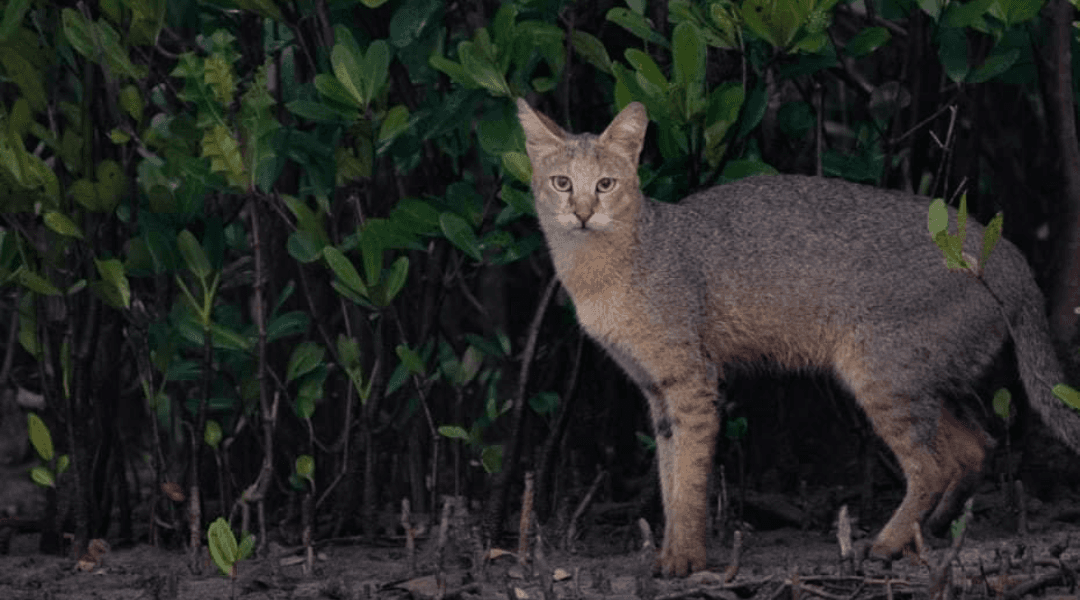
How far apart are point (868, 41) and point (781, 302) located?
946 mm

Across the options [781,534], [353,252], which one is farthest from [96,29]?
[781,534]

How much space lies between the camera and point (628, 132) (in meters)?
5.18

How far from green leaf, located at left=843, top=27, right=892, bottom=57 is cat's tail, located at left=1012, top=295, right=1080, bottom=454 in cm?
102

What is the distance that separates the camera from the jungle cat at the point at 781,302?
530cm

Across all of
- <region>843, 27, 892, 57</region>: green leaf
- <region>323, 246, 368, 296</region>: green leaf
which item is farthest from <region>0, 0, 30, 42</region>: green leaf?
<region>843, 27, 892, 57</region>: green leaf

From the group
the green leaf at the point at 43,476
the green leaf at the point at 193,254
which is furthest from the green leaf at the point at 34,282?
the green leaf at the point at 43,476

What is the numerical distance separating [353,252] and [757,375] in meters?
1.63

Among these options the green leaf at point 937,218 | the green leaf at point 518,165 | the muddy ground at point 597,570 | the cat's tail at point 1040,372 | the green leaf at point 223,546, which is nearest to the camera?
the green leaf at point 937,218

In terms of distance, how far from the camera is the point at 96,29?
213 inches

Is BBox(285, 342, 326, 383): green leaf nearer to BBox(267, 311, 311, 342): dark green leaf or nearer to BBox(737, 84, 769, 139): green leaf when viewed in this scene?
BBox(267, 311, 311, 342): dark green leaf

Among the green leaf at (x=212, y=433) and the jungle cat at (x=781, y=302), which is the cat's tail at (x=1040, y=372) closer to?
the jungle cat at (x=781, y=302)

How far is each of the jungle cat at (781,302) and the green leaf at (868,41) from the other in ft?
1.52

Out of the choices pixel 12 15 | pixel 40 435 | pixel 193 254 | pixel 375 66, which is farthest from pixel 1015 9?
pixel 40 435

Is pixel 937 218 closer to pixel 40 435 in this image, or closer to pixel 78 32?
pixel 78 32
